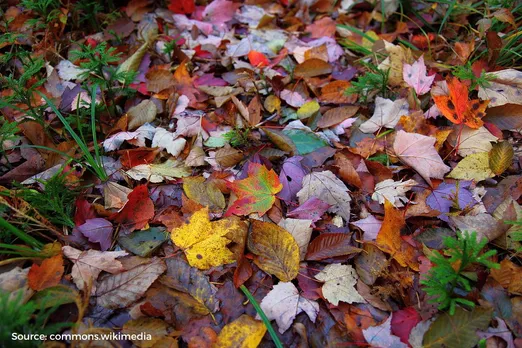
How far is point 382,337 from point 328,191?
0.60 metres

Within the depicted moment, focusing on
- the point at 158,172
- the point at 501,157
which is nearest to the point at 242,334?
the point at 158,172

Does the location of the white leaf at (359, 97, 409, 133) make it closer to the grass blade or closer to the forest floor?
the forest floor

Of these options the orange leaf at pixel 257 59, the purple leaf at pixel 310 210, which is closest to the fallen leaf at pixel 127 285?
the purple leaf at pixel 310 210

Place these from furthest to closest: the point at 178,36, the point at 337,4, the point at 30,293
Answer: the point at 337,4 → the point at 178,36 → the point at 30,293

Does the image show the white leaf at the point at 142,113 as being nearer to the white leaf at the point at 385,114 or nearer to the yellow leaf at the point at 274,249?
the yellow leaf at the point at 274,249

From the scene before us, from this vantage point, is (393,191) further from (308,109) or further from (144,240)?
(144,240)

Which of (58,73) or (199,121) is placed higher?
(58,73)

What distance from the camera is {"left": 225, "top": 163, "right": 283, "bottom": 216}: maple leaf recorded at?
1.62 m

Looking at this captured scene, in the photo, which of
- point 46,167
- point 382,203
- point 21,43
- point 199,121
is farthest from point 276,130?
point 21,43

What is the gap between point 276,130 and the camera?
1940 millimetres

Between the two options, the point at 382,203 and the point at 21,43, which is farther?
the point at 21,43

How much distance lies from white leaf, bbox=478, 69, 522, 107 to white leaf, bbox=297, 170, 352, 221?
89 cm

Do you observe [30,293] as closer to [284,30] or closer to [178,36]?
[178,36]

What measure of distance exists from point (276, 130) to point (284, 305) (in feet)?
2.86
